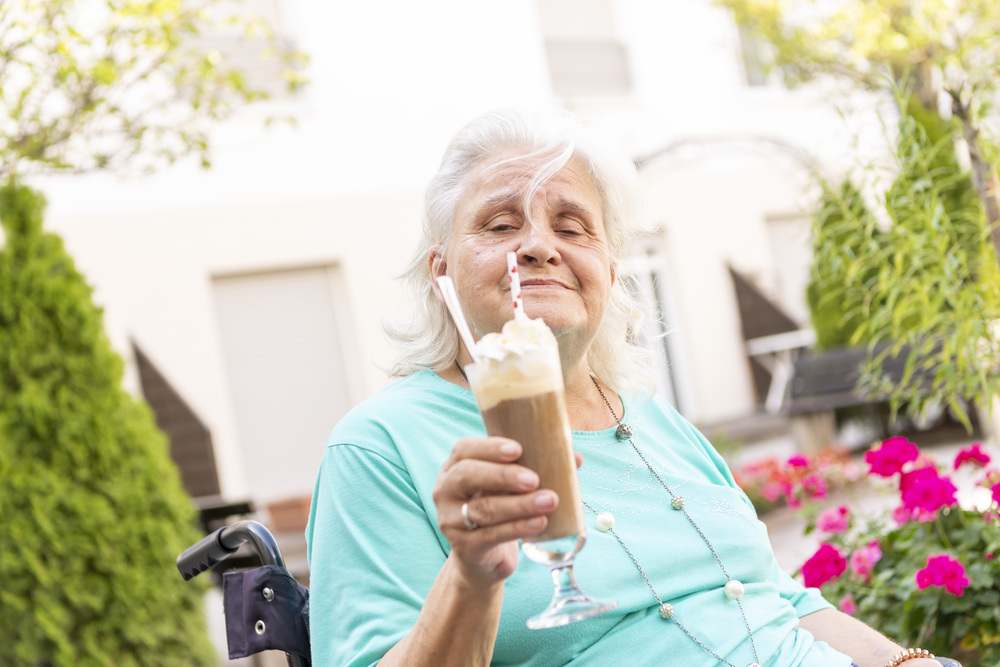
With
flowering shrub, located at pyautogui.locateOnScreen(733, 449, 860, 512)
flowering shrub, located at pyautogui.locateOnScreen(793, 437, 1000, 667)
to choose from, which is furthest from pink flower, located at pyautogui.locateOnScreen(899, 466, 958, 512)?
flowering shrub, located at pyautogui.locateOnScreen(733, 449, 860, 512)

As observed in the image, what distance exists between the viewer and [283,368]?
888 cm

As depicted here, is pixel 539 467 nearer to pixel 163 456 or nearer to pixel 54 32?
pixel 163 456

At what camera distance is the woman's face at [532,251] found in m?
1.74

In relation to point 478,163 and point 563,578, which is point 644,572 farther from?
point 478,163

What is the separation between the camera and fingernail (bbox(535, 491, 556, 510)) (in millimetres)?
1087

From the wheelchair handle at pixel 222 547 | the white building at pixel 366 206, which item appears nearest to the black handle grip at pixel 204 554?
the wheelchair handle at pixel 222 547

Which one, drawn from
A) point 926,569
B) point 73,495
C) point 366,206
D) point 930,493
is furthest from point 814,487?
point 366,206

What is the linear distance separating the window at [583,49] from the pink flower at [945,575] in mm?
9153

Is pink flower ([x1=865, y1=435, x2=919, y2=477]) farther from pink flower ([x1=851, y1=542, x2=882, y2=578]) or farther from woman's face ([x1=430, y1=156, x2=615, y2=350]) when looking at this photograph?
woman's face ([x1=430, y1=156, x2=615, y2=350])

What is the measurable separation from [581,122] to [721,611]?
1043 millimetres

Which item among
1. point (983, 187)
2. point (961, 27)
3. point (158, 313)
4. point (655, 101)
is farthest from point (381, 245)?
point (983, 187)

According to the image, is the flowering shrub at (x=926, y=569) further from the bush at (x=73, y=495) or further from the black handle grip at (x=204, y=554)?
the bush at (x=73, y=495)

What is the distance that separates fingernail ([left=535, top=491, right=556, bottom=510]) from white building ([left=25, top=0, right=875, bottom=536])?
5.81 m

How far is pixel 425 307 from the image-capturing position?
2.03m
